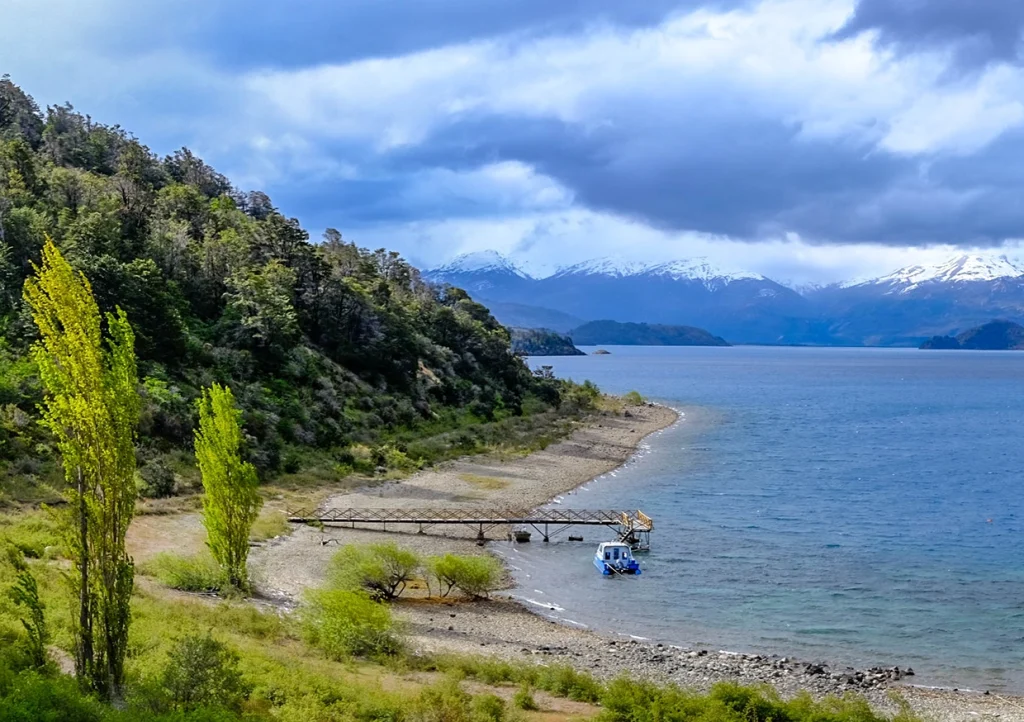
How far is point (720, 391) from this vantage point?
176 meters

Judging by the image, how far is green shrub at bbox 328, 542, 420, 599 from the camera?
3444 cm

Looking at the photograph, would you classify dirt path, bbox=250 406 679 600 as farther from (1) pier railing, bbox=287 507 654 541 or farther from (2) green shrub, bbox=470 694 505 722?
(2) green shrub, bbox=470 694 505 722

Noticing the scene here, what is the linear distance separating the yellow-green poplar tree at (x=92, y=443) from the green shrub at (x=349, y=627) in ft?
33.5

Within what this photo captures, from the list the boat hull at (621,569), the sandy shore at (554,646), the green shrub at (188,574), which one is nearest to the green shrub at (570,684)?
the sandy shore at (554,646)

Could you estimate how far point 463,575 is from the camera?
36844mm

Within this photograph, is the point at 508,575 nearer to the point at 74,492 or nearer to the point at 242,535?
the point at 242,535

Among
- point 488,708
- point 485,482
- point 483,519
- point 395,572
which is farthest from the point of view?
point 485,482

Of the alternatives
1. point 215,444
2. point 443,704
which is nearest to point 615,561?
point 215,444

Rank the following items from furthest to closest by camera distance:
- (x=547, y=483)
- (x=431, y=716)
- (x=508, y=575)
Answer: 1. (x=547, y=483)
2. (x=508, y=575)
3. (x=431, y=716)

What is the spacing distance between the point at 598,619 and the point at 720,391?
482 ft

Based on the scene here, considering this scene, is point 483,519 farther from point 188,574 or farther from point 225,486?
point 225,486

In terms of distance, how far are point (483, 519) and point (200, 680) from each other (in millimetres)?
32429

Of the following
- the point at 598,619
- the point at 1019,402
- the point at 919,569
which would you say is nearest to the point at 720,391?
the point at 1019,402

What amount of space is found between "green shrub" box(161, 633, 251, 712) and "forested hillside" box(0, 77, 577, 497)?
1160 inches
